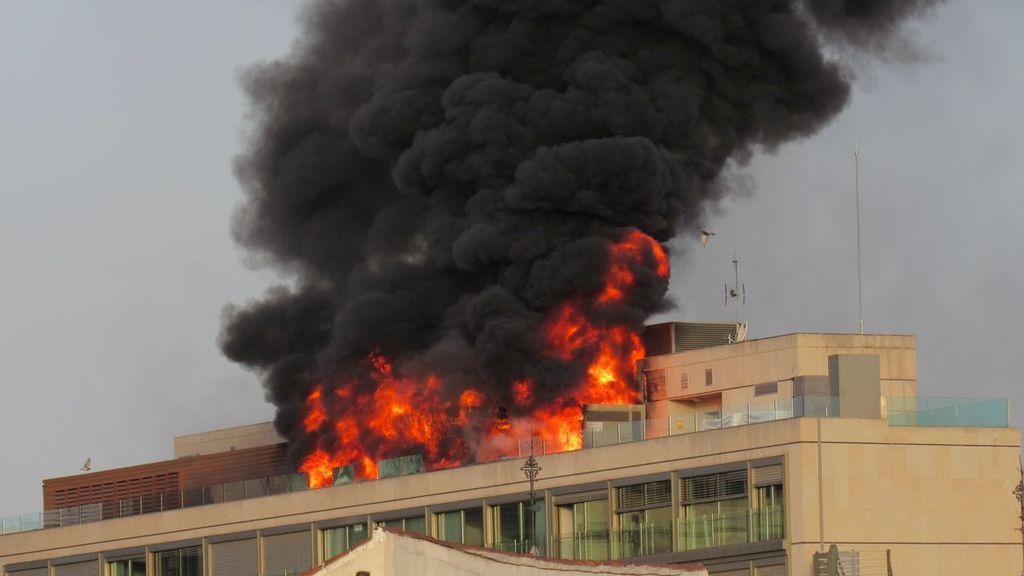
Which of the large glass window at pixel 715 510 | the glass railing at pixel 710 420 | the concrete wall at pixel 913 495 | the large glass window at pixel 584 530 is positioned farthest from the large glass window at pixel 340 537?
the concrete wall at pixel 913 495

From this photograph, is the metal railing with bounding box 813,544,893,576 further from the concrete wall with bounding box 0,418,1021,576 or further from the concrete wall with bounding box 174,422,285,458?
the concrete wall with bounding box 174,422,285,458


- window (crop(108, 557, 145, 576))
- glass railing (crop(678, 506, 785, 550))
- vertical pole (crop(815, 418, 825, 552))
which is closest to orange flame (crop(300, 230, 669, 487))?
window (crop(108, 557, 145, 576))

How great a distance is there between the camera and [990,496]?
80.6 m

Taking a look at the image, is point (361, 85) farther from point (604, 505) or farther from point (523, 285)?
point (604, 505)

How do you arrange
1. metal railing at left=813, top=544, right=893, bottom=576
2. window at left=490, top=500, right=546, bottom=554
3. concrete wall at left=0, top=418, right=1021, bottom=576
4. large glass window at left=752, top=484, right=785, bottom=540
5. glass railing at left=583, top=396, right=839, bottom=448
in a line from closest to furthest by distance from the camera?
metal railing at left=813, top=544, right=893, bottom=576 → concrete wall at left=0, top=418, right=1021, bottom=576 → large glass window at left=752, top=484, right=785, bottom=540 → glass railing at left=583, top=396, right=839, bottom=448 → window at left=490, top=500, right=546, bottom=554

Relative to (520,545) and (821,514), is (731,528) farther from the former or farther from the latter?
(520,545)

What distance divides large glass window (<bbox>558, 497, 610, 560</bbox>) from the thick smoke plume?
9500 mm

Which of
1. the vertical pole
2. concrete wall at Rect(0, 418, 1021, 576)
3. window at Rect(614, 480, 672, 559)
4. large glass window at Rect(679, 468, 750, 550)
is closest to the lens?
the vertical pole

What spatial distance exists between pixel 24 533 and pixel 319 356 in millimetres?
13749

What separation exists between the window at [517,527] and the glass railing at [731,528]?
21.1ft

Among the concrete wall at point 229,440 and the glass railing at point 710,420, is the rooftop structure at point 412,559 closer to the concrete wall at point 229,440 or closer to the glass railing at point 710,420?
the glass railing at point 710,420

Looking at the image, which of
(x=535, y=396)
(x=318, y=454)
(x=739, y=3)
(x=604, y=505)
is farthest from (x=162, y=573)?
(x=739, y=3)

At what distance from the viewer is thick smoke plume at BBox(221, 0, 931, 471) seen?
3821 inches

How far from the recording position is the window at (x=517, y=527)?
87.1 metres
